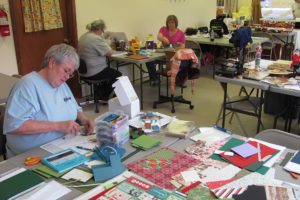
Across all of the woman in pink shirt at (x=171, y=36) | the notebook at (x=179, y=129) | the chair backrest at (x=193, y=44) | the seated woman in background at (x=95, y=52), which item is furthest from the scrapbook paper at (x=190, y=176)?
the chair backrest at (x=193, y=44)

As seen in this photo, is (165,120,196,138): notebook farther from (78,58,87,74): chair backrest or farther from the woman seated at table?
(78,58,87,74): chair backrest

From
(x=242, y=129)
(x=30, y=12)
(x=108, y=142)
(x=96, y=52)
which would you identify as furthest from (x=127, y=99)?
(x=30, y=12)

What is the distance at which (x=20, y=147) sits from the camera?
1794 millimetres

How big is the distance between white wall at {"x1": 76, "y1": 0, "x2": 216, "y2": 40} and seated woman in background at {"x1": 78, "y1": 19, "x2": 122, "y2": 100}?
0.46m

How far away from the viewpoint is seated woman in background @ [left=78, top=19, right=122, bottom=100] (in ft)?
13.8

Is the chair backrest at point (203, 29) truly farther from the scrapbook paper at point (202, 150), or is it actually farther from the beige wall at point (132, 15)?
the scrapbook paper at point (202, 150)

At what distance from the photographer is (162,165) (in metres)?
1.50

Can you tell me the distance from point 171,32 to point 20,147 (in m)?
3.94

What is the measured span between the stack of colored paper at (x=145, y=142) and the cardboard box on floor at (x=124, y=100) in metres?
0.32

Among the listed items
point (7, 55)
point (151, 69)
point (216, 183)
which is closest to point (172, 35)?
point (151, 69)

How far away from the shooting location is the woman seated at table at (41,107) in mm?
1695

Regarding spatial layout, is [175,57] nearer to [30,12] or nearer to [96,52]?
[96,52]

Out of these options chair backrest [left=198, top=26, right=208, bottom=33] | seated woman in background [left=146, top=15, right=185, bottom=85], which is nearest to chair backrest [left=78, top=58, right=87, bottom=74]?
seated woman in background [left=146, top=15, right=185, bottom=85]

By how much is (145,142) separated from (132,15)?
13.7 feet
